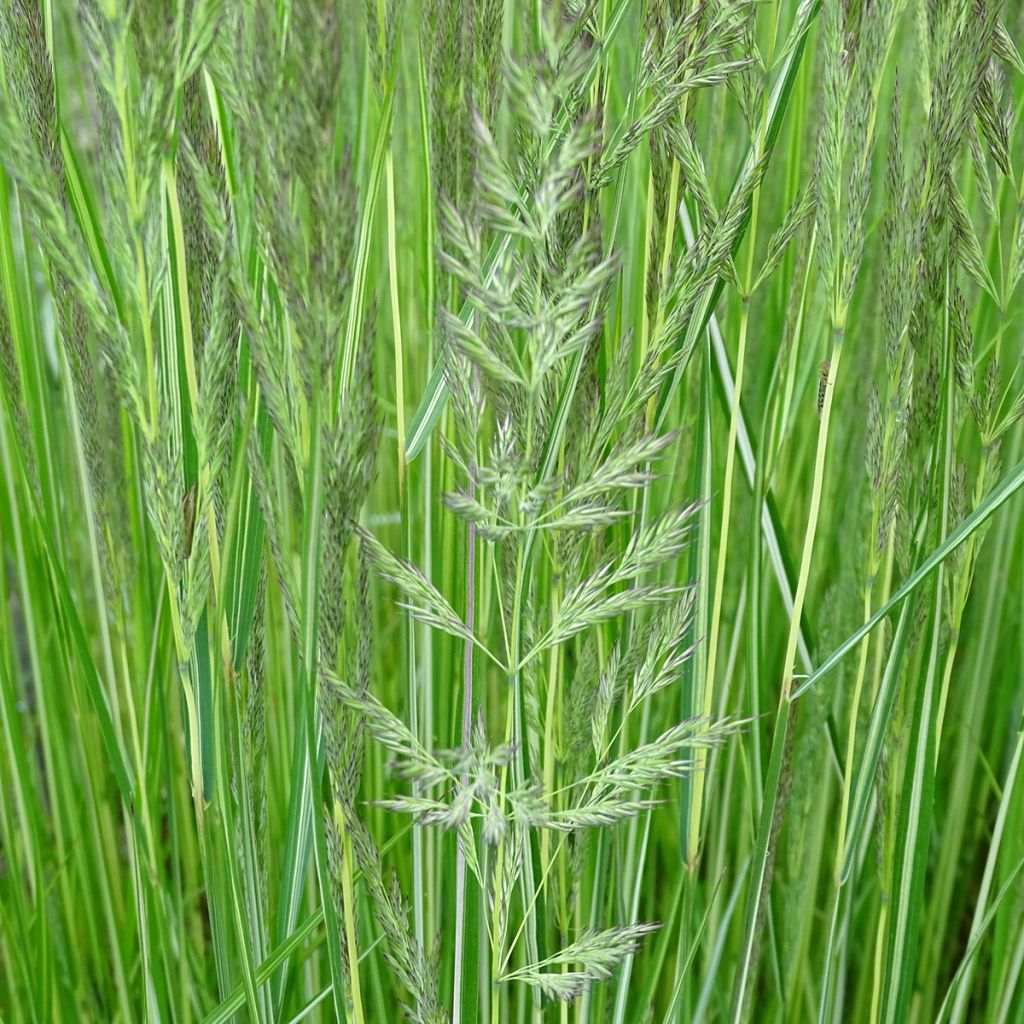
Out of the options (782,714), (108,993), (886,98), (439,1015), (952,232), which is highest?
(886,98)

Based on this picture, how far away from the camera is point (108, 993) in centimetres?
97

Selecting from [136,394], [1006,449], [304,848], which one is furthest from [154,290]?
[1006,449]

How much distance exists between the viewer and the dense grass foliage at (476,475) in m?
0.39

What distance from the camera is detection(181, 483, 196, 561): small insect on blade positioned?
1.48 feet

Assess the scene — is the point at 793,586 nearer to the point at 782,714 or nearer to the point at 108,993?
the point at 782,714

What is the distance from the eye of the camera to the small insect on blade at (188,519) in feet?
1.48

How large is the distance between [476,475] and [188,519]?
14 centimetres

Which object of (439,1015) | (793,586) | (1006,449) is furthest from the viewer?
(1006,449)

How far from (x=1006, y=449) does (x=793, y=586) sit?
514 mm

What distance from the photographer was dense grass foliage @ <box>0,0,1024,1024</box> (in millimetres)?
392

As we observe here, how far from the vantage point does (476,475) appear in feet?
1.35

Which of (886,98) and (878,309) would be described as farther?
(886,98)

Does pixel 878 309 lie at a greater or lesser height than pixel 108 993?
greater

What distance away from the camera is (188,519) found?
0.46 meters
